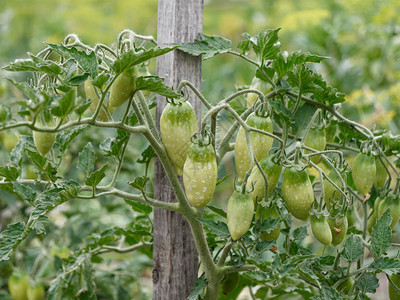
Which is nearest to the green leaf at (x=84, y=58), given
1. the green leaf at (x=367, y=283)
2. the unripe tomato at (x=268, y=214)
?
the unripe tomato at (x=268, y=214)

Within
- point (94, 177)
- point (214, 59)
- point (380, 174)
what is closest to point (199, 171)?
point (94, 177)

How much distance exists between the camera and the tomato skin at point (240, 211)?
2.72 ft

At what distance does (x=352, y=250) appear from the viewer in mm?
940

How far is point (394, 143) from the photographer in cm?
100

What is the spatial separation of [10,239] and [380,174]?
2.40ft

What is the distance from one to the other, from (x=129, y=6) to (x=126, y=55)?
9.64 feet

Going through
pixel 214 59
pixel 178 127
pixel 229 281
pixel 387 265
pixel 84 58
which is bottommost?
pixel 229 281

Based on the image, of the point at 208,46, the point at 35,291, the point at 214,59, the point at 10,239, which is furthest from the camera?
the point at 214,59

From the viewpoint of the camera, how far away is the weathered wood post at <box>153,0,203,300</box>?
1009mm

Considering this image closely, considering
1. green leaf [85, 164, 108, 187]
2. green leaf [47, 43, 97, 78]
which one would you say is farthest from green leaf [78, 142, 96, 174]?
green leaf [47, 43, 97, 78]

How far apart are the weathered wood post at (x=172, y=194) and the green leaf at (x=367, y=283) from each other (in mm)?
344

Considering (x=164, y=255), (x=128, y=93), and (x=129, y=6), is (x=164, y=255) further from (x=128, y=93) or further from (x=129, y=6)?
(x=129, y=6)

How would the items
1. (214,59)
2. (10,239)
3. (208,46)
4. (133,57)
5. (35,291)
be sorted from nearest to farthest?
(133,57), (10,239), (208,46), (35,291), (214,59)

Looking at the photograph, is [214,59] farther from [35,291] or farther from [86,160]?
[86,160]
